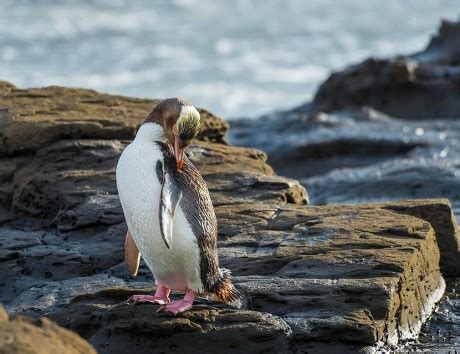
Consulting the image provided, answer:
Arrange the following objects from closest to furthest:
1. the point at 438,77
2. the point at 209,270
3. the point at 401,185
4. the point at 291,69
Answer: the point at 209,270, the point at 401,185, the point at 438,77, the point at 291,69

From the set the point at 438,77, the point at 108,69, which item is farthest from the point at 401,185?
the point at 108,69

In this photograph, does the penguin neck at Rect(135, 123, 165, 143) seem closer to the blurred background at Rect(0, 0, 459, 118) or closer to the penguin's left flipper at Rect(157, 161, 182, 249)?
the penguin's left flipper at Rect(157, 161, 182, 249)

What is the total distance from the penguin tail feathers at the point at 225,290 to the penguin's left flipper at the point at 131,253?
595mm

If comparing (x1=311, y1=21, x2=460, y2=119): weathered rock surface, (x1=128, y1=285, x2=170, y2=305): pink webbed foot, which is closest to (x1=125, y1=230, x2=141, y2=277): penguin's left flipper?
(x1=128, y1=285, x2=170, y2=305): pink webbed foot

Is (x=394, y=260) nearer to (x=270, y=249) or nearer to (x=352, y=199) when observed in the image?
(x=270, y=249)

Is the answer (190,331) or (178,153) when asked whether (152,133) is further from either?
(190,331)

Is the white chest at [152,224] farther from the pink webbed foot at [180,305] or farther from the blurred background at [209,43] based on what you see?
the blurred background at [209,43]

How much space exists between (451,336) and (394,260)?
2.03 feet

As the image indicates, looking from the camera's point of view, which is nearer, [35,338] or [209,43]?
[35,338]

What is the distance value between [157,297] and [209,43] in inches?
948

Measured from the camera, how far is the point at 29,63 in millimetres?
27281

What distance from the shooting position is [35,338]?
17.1ft

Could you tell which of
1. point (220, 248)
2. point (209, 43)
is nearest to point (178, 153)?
point (220, 248)

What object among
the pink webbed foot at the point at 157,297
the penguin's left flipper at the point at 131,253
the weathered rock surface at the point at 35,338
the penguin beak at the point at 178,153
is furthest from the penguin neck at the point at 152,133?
the weathered rock surface at the point at 35,338
